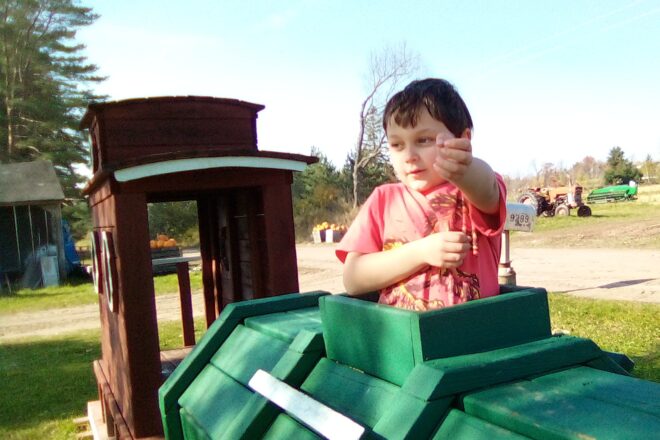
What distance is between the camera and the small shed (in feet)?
56.4

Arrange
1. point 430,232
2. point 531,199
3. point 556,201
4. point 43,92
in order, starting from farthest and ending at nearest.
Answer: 1. point 43,92
2. point 556,201
3. point 531,199
4. point 430,232

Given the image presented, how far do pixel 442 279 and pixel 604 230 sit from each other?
55.1 ft

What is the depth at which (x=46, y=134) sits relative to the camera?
27.1 metres

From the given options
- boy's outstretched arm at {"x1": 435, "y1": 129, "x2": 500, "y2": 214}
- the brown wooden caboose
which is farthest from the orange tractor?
boy's outstretched arm at {"x1": 435, "y1": 129, "x2": 500, "y2": 214}

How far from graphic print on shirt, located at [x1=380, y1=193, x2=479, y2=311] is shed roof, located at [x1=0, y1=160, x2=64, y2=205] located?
57.9 feet

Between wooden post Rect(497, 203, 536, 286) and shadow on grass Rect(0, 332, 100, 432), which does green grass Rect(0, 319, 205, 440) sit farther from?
wooden post Rect(497, 203, 536, 286)

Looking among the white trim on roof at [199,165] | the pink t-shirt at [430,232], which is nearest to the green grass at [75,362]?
the white trim on roof at [199,165]

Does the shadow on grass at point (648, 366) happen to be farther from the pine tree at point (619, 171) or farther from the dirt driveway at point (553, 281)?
the pine tree at point (619, 171)

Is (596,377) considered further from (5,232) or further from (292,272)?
(5,232)

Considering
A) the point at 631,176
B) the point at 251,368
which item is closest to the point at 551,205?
the point at 631,176

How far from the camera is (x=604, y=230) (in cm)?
1672

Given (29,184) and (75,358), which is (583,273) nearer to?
(75,358)

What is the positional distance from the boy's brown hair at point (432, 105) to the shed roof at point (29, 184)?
17.7 meters

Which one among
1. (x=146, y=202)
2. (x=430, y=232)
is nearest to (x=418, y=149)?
(x=430, y=232)
